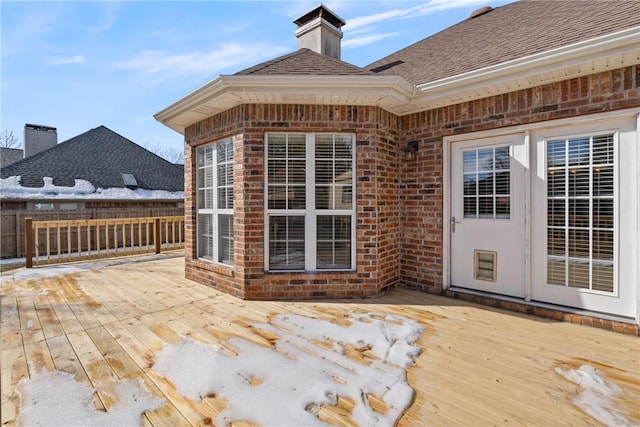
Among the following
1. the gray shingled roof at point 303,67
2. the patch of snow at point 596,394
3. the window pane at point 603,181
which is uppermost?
the gray shingled roof at point 303,67

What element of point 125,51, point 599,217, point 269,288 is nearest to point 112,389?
point 269,288

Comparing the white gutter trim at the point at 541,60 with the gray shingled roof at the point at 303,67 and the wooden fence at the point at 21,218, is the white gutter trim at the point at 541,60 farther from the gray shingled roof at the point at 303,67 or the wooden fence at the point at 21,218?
the wooden fence at the point at 21,218

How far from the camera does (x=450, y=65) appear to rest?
400 centimetres

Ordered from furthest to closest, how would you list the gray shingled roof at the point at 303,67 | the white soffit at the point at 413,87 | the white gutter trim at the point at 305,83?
the gray shingled roof at the point at 303,67 → the white gutter trim at the point at 305,83 → the white soffit at the point at 413,87

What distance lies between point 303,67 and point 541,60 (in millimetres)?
2462

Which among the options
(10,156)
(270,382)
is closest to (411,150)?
(270,382)

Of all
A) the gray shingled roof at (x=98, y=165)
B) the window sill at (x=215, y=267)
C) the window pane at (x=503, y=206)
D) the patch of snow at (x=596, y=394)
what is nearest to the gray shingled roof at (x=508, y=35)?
the window pane at (x=503, y=206)

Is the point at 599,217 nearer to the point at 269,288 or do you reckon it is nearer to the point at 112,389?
the point at 269,288

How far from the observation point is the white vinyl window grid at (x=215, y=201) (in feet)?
13.6

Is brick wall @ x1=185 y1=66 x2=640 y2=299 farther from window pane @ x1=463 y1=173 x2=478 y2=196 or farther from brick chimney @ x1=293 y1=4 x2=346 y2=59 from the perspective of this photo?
brick chimney @ x1=293 y1=4 x2=346 y2=59

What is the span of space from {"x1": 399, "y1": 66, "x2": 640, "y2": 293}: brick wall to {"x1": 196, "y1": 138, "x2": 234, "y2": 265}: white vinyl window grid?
2.37 meters

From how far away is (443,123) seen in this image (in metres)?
3.87

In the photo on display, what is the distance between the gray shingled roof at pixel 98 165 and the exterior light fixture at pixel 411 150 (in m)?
11.8

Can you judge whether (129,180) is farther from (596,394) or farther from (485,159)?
(596,394)
